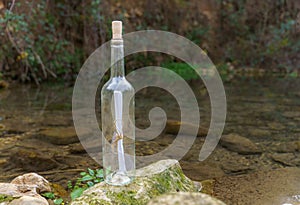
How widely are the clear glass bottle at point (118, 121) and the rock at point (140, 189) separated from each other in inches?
2.1

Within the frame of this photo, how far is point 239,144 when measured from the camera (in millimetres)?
3955

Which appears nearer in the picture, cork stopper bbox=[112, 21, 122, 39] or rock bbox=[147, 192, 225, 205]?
rock bbox=[147, 192, 225, 205]

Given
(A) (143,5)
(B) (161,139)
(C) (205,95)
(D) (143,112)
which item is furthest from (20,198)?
(A) (143,5)

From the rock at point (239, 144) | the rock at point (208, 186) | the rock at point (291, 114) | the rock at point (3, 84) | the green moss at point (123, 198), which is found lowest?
the rock at point (3, 84)

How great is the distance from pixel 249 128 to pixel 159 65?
6.68 m

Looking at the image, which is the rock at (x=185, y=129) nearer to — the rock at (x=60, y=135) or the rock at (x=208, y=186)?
the rock at (x=60, y=135)

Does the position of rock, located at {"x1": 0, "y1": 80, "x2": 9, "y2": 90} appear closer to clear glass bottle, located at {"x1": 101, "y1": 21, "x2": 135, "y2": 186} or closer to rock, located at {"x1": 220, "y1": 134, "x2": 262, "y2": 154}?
rock, located at {"x1": 220, "y1": 134, "x2": 262, "y2": 154}

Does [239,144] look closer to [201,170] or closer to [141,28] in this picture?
[201,170]

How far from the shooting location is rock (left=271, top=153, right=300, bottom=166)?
337cm

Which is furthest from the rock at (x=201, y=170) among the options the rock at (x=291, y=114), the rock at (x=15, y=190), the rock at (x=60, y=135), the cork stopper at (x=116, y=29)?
the rock at (x=291, y=114)

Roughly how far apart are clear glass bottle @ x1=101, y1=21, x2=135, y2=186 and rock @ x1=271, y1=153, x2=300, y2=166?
6.16 ft

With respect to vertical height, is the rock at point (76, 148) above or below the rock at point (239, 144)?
below

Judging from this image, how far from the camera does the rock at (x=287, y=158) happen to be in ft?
11.0

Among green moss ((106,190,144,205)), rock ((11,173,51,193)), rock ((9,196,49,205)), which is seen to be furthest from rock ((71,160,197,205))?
rock ((11,173,51,193))
